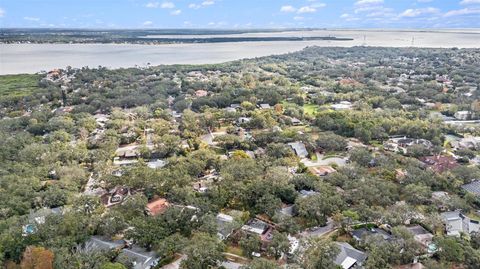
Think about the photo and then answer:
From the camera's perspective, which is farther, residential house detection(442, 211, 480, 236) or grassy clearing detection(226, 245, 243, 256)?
residential house detection(442, 211, 480, 236)

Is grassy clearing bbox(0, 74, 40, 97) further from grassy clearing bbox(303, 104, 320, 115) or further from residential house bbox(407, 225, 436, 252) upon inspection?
residential house bbox(407, 225, 436, 252)

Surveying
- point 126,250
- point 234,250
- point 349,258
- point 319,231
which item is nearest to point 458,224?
point 349,258

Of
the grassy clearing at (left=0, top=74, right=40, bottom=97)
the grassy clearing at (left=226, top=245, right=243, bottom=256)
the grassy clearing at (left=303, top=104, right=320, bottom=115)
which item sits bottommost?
the grassy clearing at (left=226, top=245, right=243, bottom=256)

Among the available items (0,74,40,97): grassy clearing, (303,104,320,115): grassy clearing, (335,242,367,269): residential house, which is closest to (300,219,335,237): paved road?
(335,242,367,269): residential house

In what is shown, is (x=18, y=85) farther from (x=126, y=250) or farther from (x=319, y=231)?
(x=319, y=231)

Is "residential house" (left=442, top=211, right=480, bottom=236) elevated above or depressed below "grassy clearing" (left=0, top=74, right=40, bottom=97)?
below

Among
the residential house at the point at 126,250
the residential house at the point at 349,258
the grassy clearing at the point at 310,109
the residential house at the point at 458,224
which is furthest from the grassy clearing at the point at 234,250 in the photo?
the grassy clearing at the point at 310,109
